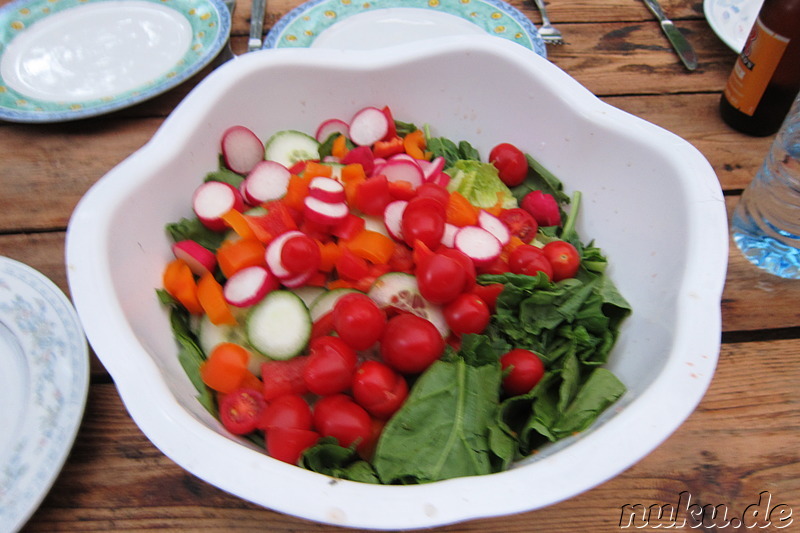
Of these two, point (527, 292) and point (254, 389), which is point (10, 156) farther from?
point (527, 292)

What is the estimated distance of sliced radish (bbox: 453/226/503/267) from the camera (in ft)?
2.74

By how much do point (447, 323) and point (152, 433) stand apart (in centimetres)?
40

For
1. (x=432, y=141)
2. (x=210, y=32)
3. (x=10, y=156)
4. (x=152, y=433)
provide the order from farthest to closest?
(x=210, y=32) < (x=10, y=156) < (x=432, y=141) < (x=152, y=433)

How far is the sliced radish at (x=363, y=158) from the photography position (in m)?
0.96

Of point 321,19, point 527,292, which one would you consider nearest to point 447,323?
point 527,292

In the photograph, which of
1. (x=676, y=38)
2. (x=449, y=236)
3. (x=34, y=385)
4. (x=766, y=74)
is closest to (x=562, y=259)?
(x=449, y=236)

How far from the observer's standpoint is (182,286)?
32.2 inches

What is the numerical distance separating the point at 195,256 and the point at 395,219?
0.31 metres

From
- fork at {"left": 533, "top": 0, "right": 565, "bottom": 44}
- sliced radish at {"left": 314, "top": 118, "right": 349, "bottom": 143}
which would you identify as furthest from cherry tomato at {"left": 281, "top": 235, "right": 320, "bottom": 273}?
fork at {"left": 533, "top": 0, "right": 565, "bottom": 44}

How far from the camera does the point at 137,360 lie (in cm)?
64

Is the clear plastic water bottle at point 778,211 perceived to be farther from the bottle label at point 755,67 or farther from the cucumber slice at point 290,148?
the cucumber slice at point 290,148

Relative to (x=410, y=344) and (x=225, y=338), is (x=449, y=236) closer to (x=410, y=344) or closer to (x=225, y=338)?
(x=410, y=344)

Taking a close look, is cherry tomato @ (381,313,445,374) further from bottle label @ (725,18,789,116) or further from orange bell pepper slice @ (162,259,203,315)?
bottle label @ (725,18,789,116)

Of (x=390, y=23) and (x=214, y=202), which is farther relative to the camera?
(x=390, y=23)
